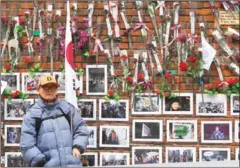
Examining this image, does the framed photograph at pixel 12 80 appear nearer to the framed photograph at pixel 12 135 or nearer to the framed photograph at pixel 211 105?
the framed photograph at pixel 12 135

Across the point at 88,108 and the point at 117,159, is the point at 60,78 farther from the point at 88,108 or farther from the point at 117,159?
the point at 117,159

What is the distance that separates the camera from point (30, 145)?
5469mm

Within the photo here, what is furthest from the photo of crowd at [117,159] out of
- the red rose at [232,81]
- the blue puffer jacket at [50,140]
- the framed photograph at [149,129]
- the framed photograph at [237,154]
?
the red rose at [232,81]

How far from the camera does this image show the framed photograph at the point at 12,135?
6.56 m

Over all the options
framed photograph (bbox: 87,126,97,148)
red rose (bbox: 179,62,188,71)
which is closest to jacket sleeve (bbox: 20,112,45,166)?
framed photograph (bbox: 87,126,97,148)

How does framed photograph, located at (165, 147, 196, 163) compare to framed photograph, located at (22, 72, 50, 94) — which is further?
framed photograph, located at (22, 72, 50, 94)

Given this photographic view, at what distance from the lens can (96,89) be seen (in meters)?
6.48

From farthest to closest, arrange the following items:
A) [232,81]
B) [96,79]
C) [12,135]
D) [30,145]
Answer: [12,135], [96,79], [232,81], [30,145]

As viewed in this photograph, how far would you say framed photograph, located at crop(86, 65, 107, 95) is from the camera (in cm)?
646

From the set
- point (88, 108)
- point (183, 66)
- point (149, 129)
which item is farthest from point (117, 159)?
point (183, 66)

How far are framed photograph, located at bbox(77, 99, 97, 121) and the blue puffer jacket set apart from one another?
2.64 feet

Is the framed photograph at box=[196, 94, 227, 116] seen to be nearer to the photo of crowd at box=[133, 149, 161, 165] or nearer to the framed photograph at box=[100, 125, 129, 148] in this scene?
the photo of crowd at box=[133, 149, 161, 165]

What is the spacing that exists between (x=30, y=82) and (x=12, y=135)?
1.94 feet

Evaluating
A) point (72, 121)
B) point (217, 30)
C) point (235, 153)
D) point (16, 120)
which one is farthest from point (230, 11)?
point (16, 120)
